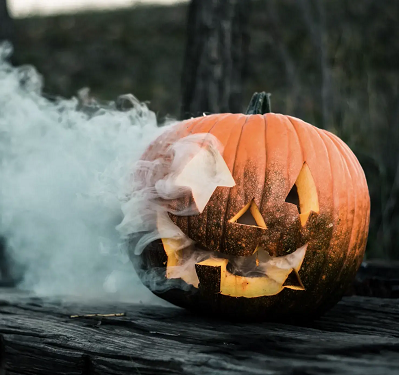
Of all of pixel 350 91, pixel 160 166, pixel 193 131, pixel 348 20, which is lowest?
pixel 160 166

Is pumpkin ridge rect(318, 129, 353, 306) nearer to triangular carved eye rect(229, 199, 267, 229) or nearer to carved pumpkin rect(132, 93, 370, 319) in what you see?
carved pumpkin rect(132, 93, 370, 319)

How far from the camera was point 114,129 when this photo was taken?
2.40 meters

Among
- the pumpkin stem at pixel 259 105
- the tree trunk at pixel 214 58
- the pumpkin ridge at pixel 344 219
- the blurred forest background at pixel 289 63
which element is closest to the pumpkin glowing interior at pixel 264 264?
the pumpkin ridge at pixel 344 219

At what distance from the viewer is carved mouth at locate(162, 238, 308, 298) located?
5.73ft

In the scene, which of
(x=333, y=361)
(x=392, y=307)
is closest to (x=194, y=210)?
(x=333, y=361)

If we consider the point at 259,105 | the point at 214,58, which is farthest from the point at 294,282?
the point at 214,58

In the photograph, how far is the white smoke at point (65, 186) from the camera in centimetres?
226

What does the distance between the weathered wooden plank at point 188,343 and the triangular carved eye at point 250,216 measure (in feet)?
1.17

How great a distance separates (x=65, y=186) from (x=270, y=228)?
3.77 ft

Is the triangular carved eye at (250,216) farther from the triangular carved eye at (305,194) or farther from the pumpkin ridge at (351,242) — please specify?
the pumpkin ridge at (351,242)

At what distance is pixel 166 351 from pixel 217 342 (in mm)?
167

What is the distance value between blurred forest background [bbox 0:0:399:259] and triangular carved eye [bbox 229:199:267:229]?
1.61 meters

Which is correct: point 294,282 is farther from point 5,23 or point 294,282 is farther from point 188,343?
point 5,23

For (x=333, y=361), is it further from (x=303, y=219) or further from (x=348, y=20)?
(x=348, y=20)
